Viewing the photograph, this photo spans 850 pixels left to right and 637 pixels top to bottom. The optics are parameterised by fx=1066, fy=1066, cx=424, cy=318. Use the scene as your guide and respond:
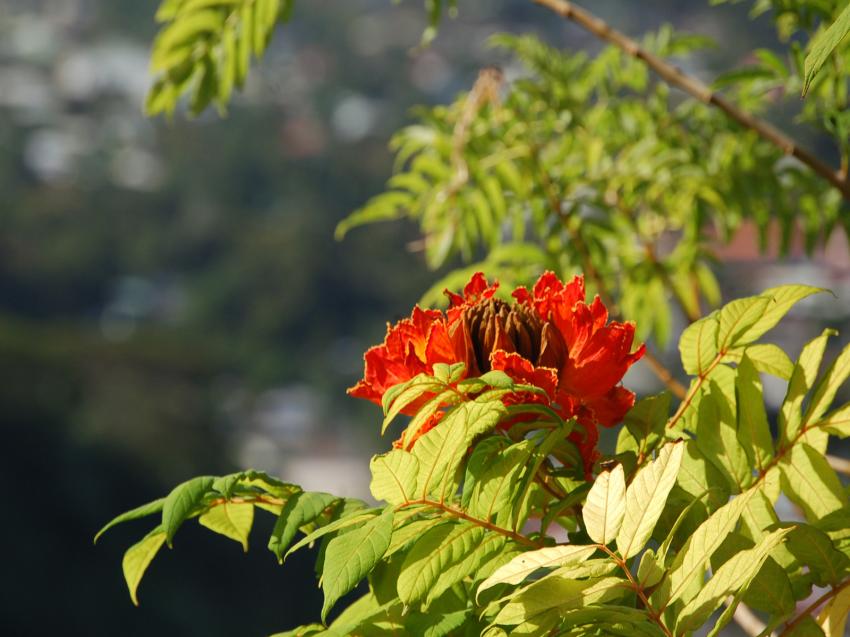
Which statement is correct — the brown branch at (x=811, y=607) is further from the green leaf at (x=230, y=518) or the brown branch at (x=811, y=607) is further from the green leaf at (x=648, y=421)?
the green leaf at (x=230, y=518)

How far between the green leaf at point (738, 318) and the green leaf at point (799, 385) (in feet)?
0.07

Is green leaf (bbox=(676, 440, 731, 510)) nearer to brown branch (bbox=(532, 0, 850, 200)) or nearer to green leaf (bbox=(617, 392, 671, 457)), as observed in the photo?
green leaf (bbox=(617, 392, 671, 457))

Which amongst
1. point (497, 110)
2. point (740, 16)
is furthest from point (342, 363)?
point (497, 110)

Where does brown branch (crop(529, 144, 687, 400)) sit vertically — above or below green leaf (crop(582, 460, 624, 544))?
above

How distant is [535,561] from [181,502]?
12 cm

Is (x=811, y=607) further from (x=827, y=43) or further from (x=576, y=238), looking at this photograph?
(x=576, y=238)

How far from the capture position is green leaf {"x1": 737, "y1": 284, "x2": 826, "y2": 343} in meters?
0.36

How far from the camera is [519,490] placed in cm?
34

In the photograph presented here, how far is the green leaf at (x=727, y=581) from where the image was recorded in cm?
28

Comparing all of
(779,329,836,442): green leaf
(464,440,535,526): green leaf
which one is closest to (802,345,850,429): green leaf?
(779,329,836,442): green leaf

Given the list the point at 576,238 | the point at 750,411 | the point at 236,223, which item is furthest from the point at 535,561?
the point at 236,223

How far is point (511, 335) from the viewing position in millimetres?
372

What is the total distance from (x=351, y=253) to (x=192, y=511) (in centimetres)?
1277

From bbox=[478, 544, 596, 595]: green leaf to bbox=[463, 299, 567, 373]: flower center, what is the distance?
83 millimetres
